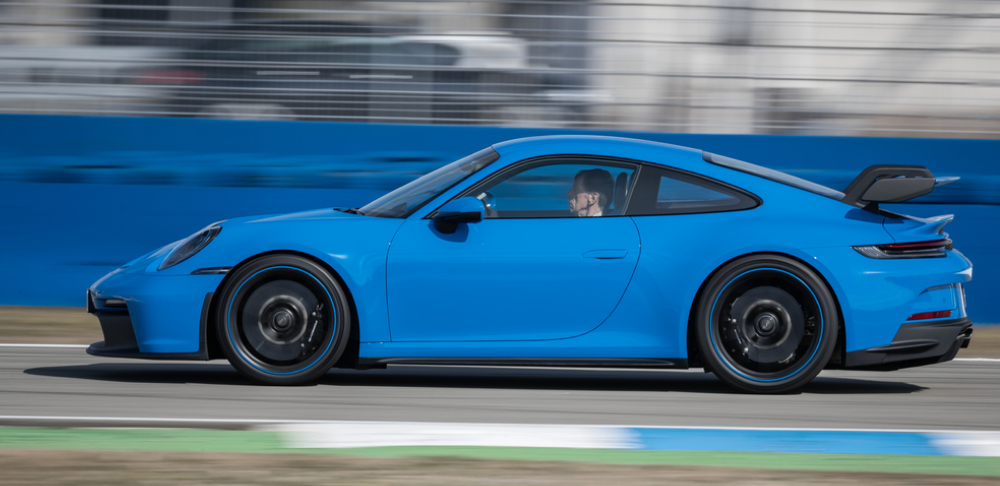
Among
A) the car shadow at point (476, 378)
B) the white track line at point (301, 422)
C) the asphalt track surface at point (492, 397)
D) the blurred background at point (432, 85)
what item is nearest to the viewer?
the white track line at point (301, 422)

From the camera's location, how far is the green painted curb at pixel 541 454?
152 inches

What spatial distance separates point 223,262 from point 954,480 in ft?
10.8

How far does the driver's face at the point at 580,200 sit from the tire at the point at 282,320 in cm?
118

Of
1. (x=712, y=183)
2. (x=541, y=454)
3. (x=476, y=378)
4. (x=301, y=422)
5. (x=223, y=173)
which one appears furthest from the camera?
(x=223, y=173)

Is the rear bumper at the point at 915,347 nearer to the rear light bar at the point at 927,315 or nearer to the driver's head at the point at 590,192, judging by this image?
the rear light bar at the point at 927,315

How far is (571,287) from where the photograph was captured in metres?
5.06

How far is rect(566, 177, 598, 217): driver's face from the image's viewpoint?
17.0 feet

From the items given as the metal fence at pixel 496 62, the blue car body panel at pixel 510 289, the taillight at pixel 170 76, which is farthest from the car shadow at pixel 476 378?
the taillight at pixel 170 76

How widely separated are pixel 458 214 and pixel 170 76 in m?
4.55

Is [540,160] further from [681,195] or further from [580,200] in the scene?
[681,195]

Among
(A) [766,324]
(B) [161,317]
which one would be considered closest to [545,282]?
(A) [766,324]

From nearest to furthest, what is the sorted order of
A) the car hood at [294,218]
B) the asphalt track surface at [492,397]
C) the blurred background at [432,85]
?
1. the asphalt track surface at [492,397]
2. the car hood at [294,218]
3. the blurred background at [432,85]

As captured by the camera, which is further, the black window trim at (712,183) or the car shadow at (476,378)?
the car shadow at (476,378)

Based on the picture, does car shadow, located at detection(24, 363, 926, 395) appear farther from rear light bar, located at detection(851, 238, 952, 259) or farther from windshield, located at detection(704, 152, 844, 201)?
windshield, located at detection(704, 152, 844, 201)
